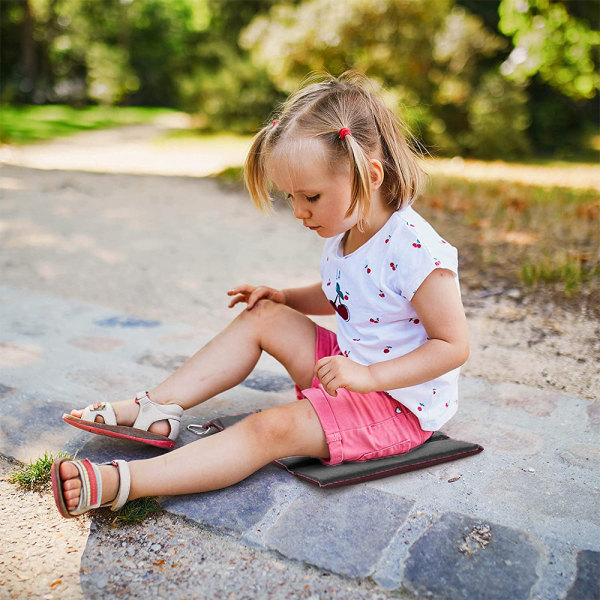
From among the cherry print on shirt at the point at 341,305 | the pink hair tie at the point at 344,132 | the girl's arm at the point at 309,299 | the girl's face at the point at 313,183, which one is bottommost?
the girl's arm at the point at 309,299

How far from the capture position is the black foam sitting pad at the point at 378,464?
165 cm

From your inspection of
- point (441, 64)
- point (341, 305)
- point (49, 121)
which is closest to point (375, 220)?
point (341, 305)

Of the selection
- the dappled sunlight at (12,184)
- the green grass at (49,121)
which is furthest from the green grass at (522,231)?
the green grass at (49,121)

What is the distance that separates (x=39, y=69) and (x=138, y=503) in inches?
888

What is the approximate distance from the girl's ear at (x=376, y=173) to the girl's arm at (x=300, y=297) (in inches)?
20.0

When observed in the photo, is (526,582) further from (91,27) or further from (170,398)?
A: (91,27)

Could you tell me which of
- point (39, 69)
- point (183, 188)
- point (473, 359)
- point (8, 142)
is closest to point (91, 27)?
point (39, 69)

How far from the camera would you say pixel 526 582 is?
1354mm

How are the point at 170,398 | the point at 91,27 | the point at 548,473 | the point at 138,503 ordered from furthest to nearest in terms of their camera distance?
the point at 91,27 < the point at 170,398 < the point at 548,473 < the point at 138,503

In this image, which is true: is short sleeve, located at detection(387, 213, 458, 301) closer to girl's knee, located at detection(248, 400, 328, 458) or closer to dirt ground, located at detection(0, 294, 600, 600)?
girl's knee, located at detection(248, 400, 328, 458)

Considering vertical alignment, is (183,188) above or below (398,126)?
below

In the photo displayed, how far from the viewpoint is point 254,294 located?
6.66 ft

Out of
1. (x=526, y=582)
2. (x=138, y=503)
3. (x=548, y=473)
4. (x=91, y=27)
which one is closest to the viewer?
(x=526, y=582)

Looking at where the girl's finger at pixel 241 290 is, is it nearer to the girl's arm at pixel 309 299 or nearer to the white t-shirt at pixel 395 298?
the girl's arm at pixel 309 299
